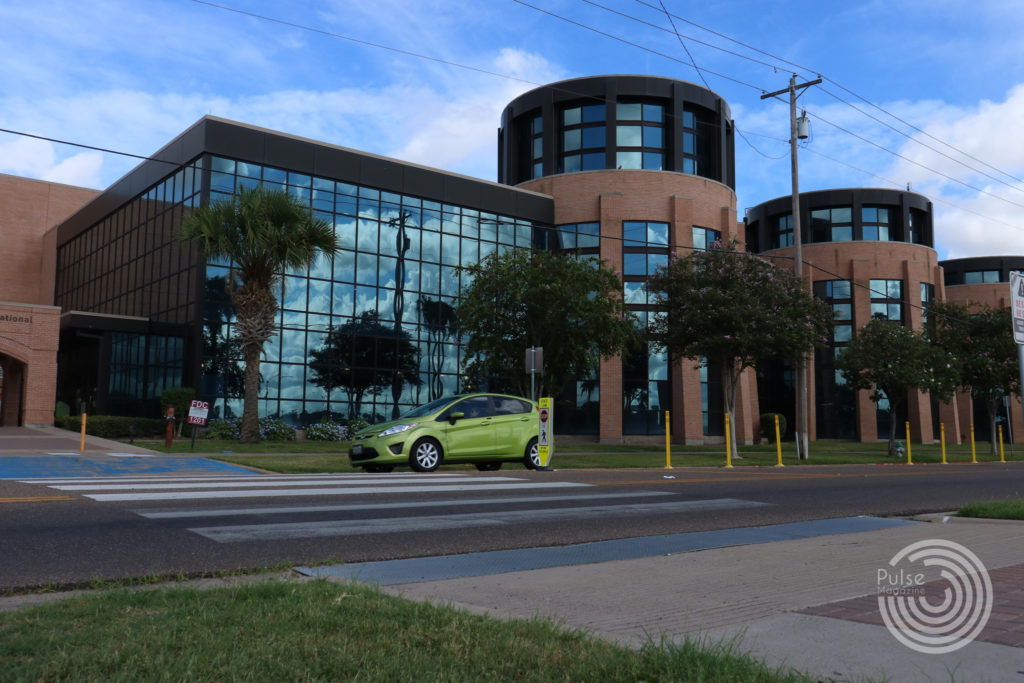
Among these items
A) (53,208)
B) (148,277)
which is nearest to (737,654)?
(148,277)

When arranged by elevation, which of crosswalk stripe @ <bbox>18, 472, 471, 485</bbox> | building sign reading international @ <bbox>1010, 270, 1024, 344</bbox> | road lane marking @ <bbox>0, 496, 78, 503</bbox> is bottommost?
crosswalk stripe @ <bbox>18, 472, 471, 485</bbox>

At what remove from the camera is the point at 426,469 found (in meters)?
15.2

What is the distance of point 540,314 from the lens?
25.2 m

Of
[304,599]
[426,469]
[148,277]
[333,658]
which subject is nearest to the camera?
[333,658]

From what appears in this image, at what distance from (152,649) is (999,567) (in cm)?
588

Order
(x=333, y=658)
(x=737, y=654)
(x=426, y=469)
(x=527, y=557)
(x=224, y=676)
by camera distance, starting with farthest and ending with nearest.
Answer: (x=426, y=469) → (x=527, y=557) → (x=737, y=654) → (x=333, y=658) → (x=224, y=676)

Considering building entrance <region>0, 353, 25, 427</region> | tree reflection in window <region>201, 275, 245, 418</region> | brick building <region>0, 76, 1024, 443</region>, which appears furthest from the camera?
building entrance <region>0, 353, 25, 427</region>

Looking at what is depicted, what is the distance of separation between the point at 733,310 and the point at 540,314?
6873mm

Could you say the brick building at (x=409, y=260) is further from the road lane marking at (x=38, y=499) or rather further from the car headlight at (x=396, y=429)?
the road lane marking at (x=38, y=499)

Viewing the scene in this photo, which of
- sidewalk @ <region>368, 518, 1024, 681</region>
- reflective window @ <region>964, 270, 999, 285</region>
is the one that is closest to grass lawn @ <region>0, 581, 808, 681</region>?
sidewalk @ <region>368, 518, 1024, 681</region>

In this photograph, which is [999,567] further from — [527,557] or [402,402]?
[402,402]

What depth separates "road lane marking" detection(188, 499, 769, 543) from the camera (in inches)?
285

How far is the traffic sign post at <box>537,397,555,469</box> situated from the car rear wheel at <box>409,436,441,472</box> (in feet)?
8.28

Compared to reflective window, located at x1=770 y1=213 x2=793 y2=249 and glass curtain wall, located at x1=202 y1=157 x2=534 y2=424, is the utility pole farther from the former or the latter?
reflective window, located at x1=770 y1=213 x2=793 y2=249
